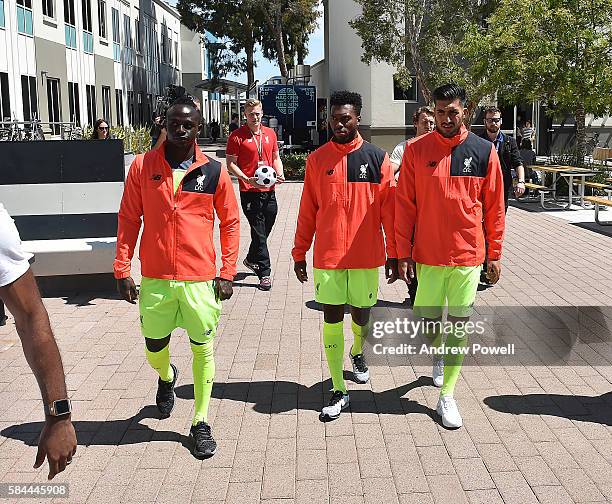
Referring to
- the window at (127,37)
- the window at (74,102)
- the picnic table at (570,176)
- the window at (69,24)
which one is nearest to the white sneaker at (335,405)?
the picnic table at (570,176)

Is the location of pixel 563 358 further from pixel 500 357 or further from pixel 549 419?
pixel 549 419

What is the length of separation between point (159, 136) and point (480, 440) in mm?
3899

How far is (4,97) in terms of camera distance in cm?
2206

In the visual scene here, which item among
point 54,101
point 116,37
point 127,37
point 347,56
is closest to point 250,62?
point 127,37

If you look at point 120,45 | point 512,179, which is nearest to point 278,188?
point 512,179

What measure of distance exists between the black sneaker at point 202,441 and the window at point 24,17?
21734mm

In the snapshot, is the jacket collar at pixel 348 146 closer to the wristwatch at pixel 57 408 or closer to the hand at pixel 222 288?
the hand at pixel 222 288

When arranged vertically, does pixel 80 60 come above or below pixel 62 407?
above

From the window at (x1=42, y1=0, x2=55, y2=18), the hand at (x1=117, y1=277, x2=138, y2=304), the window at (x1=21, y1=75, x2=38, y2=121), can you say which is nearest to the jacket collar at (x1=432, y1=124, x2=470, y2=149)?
the hand at (x1=117, y1=277, x2=138, y2=304)

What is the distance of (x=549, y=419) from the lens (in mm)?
4719

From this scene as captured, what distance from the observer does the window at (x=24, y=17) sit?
2306 cm

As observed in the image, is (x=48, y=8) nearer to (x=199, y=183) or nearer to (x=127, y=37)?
(x=127, y=37)

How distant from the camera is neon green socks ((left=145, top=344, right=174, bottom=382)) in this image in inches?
175

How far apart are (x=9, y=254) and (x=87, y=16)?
1307 inches
